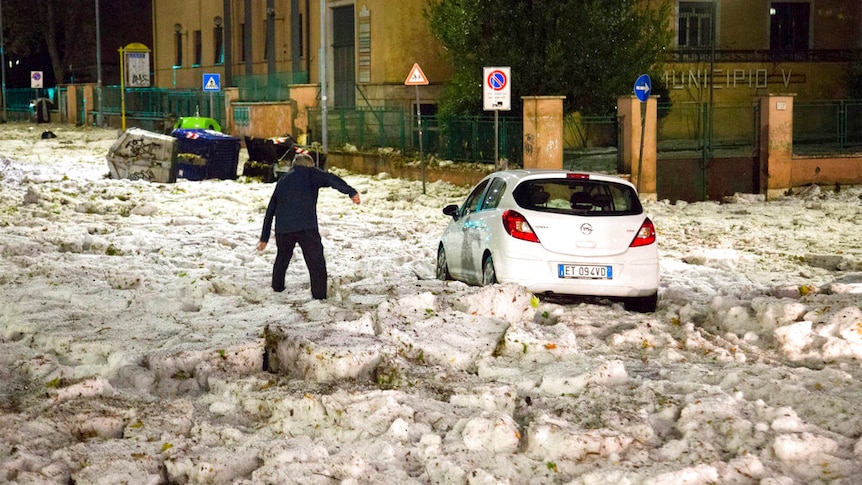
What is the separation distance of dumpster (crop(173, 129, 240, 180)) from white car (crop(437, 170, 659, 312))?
17.5 metres

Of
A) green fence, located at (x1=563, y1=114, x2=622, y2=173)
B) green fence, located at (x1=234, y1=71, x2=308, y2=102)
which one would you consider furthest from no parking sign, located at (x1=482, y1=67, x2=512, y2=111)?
green fence, located at (x1=234, y1=71, x2=308, y2=102)

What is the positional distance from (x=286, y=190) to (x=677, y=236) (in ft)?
31.3

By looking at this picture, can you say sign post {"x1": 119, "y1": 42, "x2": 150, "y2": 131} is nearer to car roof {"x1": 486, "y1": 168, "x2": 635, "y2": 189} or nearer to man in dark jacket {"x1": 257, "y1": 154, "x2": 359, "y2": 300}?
man in dark jacket {"x1": 257, "y1": 154, "x2": 359, "y2": 300}

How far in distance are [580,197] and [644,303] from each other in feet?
4.17

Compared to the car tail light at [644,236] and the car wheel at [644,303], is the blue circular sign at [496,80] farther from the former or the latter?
the car wheel at [644,303]

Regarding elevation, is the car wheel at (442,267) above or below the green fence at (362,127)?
below

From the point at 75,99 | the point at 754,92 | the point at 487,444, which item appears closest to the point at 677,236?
the point at 487,444

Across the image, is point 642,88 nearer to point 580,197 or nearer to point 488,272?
point 580,197

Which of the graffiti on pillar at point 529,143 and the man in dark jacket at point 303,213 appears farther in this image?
the graffiti on pillar at point 529,143

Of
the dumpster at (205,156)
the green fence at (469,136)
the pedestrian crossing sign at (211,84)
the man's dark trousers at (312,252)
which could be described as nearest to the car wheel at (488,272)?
the man's dark trousers at (312,252)

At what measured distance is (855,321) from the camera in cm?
976

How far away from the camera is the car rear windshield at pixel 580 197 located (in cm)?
1228

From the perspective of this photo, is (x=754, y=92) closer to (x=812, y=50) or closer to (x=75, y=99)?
Answer: (x=812, y=50)

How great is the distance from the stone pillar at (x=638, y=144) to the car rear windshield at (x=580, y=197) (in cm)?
1222
